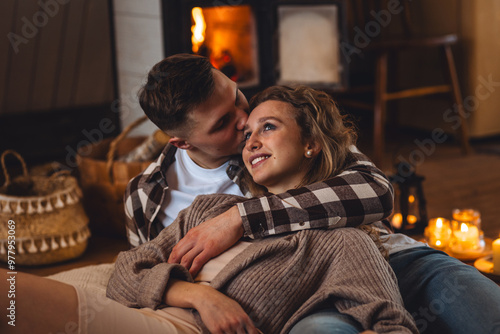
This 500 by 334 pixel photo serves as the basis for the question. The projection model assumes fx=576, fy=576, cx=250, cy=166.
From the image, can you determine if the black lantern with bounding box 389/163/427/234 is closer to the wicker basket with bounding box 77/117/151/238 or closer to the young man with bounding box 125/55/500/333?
the young man with bounding box 125/55/500/333

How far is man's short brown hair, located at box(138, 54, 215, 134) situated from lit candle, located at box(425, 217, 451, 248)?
0.92 meters

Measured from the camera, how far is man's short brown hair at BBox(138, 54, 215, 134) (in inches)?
55.3

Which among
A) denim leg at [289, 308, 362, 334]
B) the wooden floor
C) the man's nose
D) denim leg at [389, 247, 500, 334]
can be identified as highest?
the man's nose

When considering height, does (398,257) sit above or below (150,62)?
below

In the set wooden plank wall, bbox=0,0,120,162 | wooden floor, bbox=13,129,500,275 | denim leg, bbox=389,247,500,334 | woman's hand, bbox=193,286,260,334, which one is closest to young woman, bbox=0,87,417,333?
woman's hand, bbox=193,286,260,334

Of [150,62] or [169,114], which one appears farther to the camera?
[150,62]

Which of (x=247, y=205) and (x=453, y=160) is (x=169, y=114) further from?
(x=453, y=160)

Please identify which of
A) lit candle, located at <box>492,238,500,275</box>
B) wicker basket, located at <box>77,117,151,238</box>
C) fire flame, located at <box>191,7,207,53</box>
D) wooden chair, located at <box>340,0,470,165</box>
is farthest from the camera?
wooden chair, located at <box>340,0,470,165</box>

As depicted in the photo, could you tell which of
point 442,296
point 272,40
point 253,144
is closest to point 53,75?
point 272,40

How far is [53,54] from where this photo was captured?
3.64 m

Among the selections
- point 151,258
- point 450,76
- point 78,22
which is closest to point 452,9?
point 450,76

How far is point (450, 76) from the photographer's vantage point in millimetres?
3545

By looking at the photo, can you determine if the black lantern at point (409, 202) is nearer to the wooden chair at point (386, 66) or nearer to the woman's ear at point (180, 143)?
the woman's ear at point (180, 143)

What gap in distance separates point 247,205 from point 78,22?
275cm
